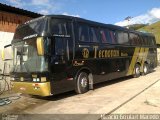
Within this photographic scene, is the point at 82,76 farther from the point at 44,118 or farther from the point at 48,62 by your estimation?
the point at 44,118

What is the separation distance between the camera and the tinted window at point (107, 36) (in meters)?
12.9

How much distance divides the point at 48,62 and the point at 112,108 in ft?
9.64

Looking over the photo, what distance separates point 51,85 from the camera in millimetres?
9383

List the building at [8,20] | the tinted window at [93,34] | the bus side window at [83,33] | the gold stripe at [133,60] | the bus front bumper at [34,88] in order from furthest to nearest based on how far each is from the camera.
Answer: the gold stripe at [133,60] → the building at [8,20] → the tinted window at [93,34] → the bus side window at [83,33] → the bus front bumper at [34,88]

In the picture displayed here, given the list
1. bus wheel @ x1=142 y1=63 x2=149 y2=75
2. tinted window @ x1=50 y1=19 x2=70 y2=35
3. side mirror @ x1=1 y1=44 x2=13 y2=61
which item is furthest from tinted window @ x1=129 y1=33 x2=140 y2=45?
side mirror @ x1=1 y1=44 x2=13 y2=61

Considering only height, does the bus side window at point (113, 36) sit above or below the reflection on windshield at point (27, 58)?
above

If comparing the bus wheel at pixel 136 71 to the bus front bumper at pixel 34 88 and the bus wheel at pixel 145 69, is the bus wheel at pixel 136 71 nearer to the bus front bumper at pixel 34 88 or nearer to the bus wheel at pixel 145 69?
the bus wheel at pixel 145 69

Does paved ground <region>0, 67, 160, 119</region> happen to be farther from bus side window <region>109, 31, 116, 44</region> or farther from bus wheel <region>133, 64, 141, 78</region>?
bus wheel <region>133, 64, 141, 78</region>

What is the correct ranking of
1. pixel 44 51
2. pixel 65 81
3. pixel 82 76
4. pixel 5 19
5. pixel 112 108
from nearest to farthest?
pixel 112 108
pixel 44 51
pixel 65 81
pixel 82 76
pixel 5 19

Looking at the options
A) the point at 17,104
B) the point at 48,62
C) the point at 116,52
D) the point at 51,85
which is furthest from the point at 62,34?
the point at 116,52

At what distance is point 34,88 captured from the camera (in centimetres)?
951

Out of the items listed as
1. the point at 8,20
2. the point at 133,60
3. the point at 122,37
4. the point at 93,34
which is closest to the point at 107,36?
the point at 93,34

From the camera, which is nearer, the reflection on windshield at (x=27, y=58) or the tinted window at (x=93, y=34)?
the reflection on windshield at (x=27, y=58)

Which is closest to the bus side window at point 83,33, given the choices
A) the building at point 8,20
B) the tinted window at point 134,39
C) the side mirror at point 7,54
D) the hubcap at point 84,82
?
the hubcap at point 84,82
